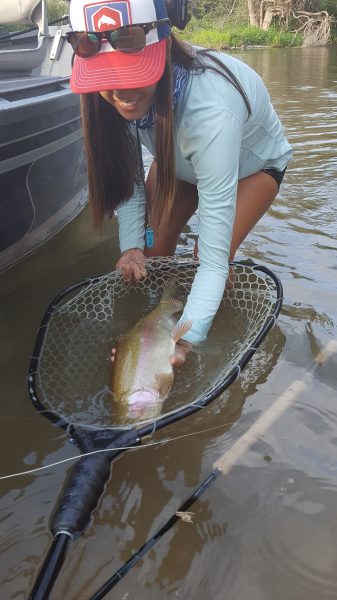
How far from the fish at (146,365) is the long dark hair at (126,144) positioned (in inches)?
21.1

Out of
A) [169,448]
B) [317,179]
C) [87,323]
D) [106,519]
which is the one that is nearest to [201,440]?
[169,448]

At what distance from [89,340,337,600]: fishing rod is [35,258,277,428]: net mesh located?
0.84ft

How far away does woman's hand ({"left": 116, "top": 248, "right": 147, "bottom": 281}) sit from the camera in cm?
289

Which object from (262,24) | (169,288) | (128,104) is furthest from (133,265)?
(262,24)

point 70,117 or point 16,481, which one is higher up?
point 70,117

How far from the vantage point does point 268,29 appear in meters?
32.4

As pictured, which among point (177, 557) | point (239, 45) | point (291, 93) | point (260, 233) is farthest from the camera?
point (239, 45)

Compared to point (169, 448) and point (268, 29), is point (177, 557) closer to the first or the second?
point (169, 448)

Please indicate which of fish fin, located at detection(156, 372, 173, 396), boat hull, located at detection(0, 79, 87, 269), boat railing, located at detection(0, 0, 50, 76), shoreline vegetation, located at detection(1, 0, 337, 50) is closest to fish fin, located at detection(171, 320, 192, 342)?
fish fin, located at detection(156, 372, 173, 396)

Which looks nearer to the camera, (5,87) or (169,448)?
(169,448)

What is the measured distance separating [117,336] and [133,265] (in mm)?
392

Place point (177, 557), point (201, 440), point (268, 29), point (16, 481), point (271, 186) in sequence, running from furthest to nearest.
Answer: point (268, 29) < point (271, 186) < point (201, 440) < point (16, 481) < point (177, 557)

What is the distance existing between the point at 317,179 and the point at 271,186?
3092 mm

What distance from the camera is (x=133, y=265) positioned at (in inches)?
114
